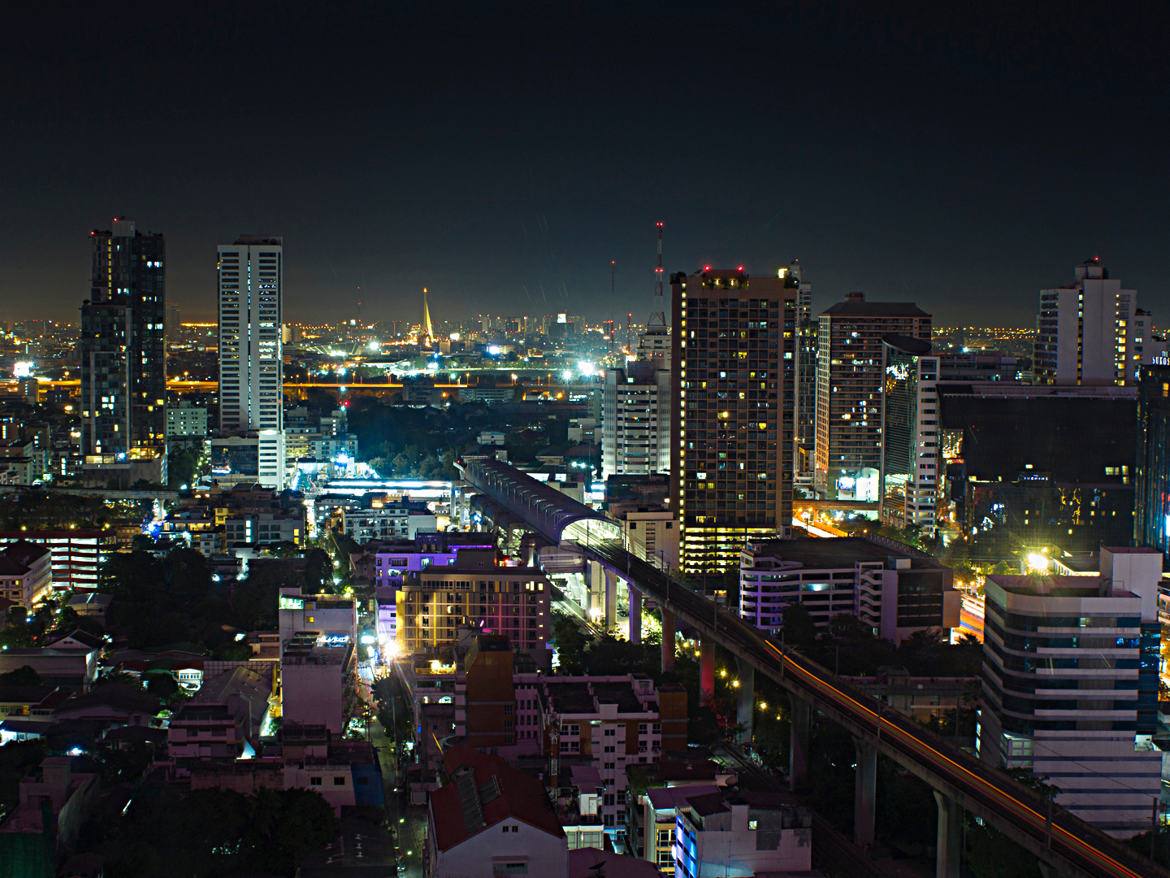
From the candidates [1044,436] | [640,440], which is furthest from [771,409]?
[640,440]

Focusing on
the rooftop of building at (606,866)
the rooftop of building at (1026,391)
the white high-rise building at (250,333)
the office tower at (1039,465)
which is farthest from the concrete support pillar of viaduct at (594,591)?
the white high-rise building at (250,333)

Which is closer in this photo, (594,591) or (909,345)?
(594,591)

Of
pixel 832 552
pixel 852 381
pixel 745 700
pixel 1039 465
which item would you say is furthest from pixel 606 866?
pixel 852 381

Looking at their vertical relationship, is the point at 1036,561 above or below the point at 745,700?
above

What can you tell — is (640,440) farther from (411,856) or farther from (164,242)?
(411,856)

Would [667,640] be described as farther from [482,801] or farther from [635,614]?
[482,801]

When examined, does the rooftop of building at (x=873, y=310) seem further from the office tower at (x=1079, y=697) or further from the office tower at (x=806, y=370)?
the office tower at (x=1079, y=697)
